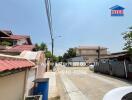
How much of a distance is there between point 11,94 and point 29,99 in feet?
6.23

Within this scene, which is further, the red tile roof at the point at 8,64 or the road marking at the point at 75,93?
the road marking at the point at 75,93

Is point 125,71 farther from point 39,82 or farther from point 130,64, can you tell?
point 39,82

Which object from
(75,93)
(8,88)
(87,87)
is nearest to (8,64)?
(8,88)

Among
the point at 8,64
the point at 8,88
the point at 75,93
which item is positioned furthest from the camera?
the point at 75,93

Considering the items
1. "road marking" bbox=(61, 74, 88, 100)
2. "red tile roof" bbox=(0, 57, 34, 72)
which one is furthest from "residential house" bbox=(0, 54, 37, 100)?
"road marking" bbox=(61, 74, 88, 100)

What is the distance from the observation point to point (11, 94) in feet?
20.0

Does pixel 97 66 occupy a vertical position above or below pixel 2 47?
below

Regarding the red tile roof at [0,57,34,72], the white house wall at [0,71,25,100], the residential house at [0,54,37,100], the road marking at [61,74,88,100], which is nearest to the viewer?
the red tile roof at [0,57,34,72]

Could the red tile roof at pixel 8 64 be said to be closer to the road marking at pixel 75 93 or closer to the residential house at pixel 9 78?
the residential house at pixel 9 78

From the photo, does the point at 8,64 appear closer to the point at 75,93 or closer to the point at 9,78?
the point at 9,78

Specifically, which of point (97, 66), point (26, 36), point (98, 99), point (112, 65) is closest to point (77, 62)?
point (26, 36)

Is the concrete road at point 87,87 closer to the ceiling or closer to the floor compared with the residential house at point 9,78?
closer to the floor

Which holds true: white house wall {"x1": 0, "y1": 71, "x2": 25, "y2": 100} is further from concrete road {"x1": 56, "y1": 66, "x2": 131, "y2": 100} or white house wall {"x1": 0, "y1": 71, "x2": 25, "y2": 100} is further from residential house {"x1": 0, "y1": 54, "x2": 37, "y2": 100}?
concrete road {"x1": 56, "y1": 66, "x2": 131, "y2": 100}

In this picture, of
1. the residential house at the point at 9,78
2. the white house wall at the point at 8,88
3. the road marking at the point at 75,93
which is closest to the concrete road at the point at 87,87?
the road marking at the point at 75,93
